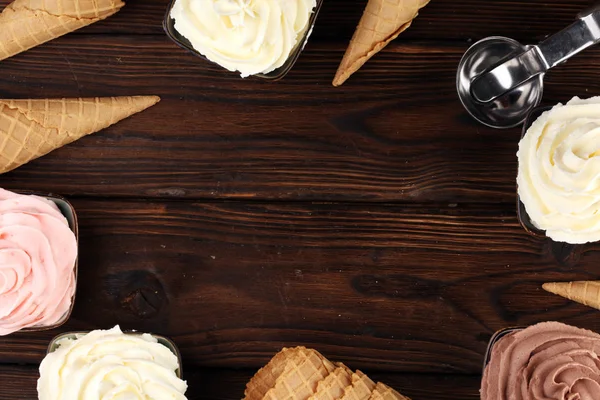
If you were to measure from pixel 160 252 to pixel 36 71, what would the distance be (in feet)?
1.28

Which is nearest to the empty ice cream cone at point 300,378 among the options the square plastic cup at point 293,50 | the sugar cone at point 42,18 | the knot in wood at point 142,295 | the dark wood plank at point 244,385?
the dark wood plank at point 244,385

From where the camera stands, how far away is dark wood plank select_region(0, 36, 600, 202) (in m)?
1.24

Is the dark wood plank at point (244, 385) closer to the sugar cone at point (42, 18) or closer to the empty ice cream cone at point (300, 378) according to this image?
the empty ice cream cone at point (300, 378)

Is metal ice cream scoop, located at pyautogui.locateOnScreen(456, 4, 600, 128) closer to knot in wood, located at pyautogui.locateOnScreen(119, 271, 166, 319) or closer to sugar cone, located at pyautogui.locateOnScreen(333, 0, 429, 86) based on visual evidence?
sugar cone, located at pyautogui.locateOnScreen(333, 0, 429, 86)

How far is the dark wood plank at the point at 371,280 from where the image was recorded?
48.8 inches

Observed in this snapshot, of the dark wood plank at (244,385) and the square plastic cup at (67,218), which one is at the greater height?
the square plastic cup at (67,218)

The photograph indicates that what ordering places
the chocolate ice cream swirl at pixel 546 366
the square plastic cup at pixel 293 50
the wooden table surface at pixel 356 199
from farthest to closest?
1. the wooden table surface at pixel 356 199
2. the square plastic cup at pixel 293 50
3. the chocolate ice cream swirl at pixel 546 366

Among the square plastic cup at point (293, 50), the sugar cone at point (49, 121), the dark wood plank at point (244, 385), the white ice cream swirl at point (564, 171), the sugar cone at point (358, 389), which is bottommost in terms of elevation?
the dark wood plank at point (244, 385)

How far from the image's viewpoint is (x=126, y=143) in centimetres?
124

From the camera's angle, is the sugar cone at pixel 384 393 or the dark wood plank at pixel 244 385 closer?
the sugar cone at pixel 384 393

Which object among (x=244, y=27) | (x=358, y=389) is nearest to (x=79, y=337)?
(x=358, y=389)

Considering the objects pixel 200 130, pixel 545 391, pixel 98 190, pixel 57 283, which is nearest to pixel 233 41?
pixel 200 130

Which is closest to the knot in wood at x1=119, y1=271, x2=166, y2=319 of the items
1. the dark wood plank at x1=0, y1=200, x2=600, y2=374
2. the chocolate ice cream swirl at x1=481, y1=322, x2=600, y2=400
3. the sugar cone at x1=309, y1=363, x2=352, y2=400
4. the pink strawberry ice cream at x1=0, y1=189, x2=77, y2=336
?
the dark wood plank at x1=0, y1=200, x2=600, y2=374

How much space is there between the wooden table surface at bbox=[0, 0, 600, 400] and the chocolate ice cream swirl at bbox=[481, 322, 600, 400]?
0.16 meters
